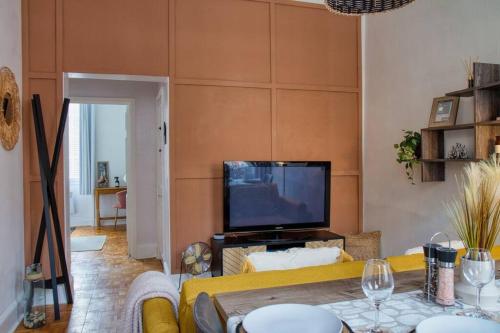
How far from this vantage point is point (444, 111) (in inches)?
115

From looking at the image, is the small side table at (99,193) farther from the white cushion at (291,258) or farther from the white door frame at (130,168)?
the white cushion at (291,258)

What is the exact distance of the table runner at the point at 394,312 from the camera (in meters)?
1.04

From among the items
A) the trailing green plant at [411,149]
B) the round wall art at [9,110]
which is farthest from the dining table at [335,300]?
the round wall art at [9,110]

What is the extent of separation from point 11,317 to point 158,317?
7.47 ft

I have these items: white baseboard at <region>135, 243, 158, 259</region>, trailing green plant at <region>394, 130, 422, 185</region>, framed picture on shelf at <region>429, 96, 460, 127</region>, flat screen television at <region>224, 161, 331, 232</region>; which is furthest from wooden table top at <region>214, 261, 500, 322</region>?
white baseboard at <region>135, 243, 158, 259</region>

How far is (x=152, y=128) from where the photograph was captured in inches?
194

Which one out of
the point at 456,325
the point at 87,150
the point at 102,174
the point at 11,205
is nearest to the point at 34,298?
the point at 11,205

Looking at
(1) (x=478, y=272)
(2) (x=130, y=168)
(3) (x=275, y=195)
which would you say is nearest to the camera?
(1) (x=478, y=272)

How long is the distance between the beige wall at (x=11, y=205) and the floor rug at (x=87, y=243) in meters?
2.38

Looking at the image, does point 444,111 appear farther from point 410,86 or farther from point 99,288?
point 99,288

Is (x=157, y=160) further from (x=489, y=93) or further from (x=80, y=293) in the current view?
(x=489, y=93)

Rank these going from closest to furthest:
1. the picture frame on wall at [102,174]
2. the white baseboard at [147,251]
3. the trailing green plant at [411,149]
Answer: the trailing green plant at [411,149]
the white baseboard at [147,251]
the picture frame on wall at [102,174]

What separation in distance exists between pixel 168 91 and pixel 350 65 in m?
2.08

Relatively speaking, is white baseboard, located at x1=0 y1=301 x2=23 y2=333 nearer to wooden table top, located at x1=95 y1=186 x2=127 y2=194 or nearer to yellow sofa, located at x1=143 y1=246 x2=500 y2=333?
yellow sofa, located at x1=143 y1=246 x2=500 y2=333
